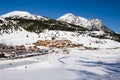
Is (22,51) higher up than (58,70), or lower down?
higher up

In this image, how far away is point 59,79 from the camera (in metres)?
21.7

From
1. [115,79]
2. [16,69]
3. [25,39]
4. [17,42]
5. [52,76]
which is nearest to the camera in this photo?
[115,79]

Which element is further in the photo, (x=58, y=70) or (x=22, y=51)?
(x=22, y=51)

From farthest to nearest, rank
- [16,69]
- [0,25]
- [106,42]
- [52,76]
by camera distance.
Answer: [106,42], [0,25], [16,69], [52,76]

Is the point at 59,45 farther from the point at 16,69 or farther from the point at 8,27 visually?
the point at 16,69

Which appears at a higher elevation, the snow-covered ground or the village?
the village

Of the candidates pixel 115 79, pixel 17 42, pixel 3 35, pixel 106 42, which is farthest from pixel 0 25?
pixel 115 79

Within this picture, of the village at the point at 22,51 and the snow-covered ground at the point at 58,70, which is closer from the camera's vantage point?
the snow-covered ground at the point at 58,70

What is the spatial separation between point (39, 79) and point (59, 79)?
1.67 metres

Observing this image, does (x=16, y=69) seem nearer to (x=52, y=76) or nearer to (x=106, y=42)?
(x=52, y=76)

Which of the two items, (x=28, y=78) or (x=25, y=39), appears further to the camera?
(x=25, y=39)

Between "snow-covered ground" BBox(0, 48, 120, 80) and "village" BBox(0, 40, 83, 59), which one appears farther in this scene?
"village" BBox(0, 40, 83, 59)

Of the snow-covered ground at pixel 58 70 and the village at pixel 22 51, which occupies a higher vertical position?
the village at pixel 22 51

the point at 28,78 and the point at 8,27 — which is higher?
the point at 8,27
